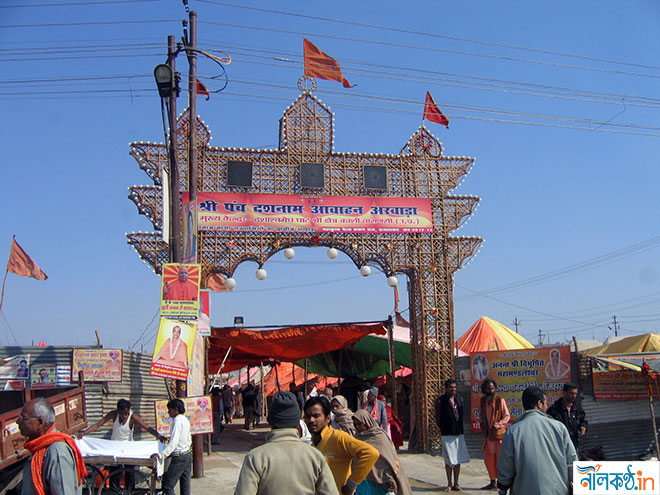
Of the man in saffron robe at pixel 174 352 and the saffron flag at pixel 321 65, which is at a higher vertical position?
the saffron flag at pixel 321 65

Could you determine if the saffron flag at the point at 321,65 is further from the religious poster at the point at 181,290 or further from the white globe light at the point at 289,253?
the religious poster at the point at 181,290

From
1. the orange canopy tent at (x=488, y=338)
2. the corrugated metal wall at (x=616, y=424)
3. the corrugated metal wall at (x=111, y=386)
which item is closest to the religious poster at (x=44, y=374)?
the corrugated metal wall at (x=111, y=386)

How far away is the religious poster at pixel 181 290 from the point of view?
10.1m

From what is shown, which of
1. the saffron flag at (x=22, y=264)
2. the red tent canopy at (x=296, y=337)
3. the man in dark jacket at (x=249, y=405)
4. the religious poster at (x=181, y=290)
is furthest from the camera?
the man in dark jacket at (x=249, y=405)

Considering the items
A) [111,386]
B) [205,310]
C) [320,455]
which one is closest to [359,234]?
[205,310]

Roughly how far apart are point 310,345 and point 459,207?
16.9 ft

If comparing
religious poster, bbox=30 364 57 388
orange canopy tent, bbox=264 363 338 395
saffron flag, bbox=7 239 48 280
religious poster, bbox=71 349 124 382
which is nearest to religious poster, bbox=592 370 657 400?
religious poster, bbox=71 349 124 382

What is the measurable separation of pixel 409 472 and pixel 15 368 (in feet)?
24.7

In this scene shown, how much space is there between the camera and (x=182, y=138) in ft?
47.5

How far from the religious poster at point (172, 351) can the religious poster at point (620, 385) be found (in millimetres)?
7944

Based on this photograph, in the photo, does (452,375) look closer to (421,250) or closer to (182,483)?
(421,250)

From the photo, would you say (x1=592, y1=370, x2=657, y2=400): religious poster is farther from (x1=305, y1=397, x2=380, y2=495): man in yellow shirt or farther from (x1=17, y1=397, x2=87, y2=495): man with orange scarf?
(x1=17, y1=397, x2=87, y2=495): man with orange scarf

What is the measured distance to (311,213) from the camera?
14.5 metres

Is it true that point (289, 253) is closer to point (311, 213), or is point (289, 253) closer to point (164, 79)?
point (311, 213)
